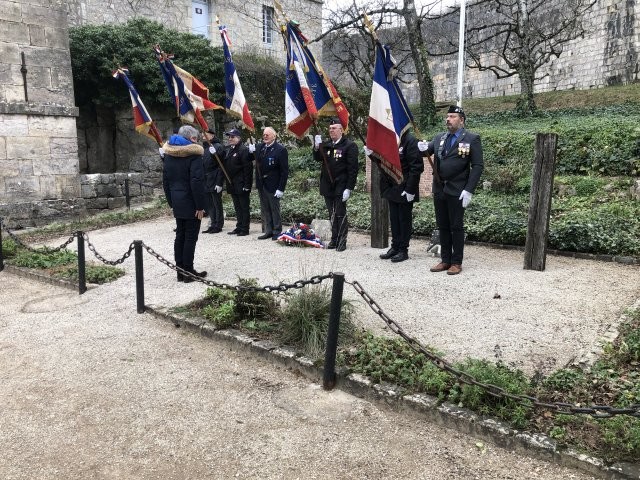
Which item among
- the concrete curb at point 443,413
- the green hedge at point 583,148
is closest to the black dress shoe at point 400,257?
the concrete curb at point 443,413

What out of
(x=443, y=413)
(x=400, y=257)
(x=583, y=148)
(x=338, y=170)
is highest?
(x=583, y=148)

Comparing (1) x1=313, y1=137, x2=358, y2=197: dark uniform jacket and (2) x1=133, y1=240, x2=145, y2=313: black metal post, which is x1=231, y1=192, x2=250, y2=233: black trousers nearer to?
(1) x1=313, y1=137, x2=358, y2=197: dark uniform jacket

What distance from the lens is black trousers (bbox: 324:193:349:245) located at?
7.66 m

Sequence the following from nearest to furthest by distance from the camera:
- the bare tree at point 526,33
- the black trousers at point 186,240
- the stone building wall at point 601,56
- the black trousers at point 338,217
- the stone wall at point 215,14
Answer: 1. the black trousers at point 186,240
2. the black trousers at point 338,217
3. the stone wall at point 215,14
4. the bare tree at point 526,33
5. the stone building wall at point 601,56

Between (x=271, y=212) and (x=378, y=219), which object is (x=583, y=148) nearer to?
(x=378, y=219)

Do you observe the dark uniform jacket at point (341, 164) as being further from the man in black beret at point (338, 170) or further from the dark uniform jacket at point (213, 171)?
the dark uniform jacket at point (213, 171)

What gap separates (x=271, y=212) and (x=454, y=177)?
3.68 meters

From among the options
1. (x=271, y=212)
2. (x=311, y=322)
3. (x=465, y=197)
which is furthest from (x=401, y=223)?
(x=311, y=322)

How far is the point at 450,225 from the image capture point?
631cm

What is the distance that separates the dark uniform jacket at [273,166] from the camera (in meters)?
8.45

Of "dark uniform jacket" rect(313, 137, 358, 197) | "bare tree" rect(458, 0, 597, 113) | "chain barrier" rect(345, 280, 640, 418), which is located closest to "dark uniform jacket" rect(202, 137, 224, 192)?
"dark uniform jacket" rect(313, 137, 358, 197)

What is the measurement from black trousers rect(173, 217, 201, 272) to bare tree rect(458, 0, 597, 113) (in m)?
15.0

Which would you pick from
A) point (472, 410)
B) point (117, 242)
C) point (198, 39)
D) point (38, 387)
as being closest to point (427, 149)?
point (472, 410)

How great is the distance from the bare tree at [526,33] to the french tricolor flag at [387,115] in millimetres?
13510
